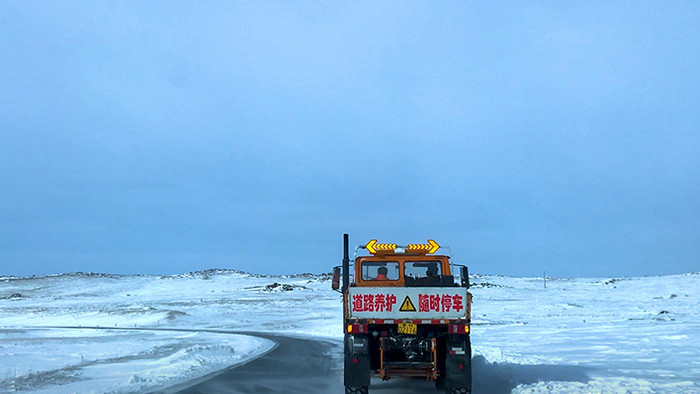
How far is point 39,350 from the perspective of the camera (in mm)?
21125

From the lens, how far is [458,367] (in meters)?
10.1

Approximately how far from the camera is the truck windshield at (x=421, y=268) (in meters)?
12.6

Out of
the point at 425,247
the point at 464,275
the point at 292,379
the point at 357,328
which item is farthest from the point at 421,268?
the point at 292,379

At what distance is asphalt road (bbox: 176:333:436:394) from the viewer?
1186 cm

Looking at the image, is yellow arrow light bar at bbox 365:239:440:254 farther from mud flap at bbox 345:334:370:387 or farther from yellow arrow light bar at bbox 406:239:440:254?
mud flap at bbox 345:334:370:387

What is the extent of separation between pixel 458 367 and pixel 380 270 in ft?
10.3

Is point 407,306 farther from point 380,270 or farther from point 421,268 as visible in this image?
point 421,268

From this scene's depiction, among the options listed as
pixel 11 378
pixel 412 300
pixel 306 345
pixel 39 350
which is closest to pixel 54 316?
pixel 39 350

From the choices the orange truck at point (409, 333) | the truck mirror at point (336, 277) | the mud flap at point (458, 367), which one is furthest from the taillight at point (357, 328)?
the truck mirror at point (336, 277)

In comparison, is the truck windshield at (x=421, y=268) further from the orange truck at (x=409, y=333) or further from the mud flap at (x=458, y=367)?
the mud flap at (x=458, y=367)

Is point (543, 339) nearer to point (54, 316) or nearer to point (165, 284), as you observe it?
point (54, 316)

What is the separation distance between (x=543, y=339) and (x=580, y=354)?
535cm

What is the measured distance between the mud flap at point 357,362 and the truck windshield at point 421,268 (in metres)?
2.66

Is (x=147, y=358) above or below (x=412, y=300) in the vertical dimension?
below
